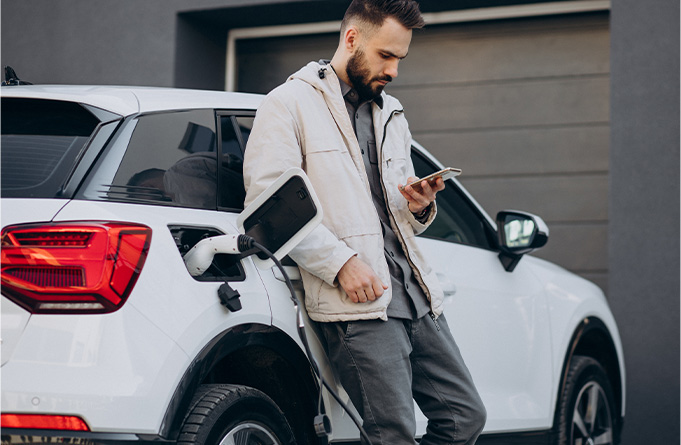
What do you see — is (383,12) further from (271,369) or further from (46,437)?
(46,437)

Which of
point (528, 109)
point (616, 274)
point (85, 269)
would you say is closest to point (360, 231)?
point (85, 269)

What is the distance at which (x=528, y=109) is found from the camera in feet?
23.9

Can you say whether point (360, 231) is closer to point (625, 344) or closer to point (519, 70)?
point (625, 344)

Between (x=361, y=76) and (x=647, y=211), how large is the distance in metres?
3.87

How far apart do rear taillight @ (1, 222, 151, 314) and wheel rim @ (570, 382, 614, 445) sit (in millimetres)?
2796

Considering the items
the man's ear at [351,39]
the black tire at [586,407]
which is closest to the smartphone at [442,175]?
the man's ear at [351,39]

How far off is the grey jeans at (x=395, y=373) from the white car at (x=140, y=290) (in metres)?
0.12

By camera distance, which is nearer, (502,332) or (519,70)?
(502,332)

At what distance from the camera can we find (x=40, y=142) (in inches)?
104

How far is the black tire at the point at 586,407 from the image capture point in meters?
4.36

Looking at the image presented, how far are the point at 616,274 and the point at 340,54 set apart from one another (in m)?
3.84

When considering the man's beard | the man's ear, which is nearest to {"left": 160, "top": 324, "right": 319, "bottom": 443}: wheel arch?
the man's beard

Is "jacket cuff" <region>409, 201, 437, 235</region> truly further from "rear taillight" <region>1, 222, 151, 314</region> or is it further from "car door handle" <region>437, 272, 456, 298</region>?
"rear taillight" <region>1, 222, 151, 314</region>

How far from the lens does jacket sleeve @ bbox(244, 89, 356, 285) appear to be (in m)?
2.83
